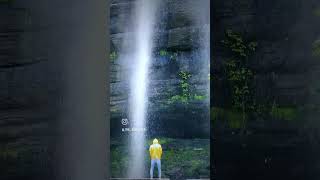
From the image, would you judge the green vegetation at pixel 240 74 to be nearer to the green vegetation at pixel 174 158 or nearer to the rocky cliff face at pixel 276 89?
the rocky cliff face at pixel 276 89

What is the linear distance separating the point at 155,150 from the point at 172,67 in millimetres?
520

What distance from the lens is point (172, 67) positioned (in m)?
2.53

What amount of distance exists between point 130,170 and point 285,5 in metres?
1.35

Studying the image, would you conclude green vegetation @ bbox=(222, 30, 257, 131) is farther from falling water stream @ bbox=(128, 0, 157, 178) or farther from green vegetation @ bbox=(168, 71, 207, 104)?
falling water stream @ bbox=(128, 0, 157, 178)

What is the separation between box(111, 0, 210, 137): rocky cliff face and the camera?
2484mm

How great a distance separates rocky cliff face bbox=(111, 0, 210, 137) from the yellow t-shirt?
84mm

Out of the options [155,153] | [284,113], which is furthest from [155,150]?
[284,113]

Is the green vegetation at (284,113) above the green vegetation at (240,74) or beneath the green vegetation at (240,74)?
beneath

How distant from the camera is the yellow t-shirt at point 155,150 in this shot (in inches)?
98.9

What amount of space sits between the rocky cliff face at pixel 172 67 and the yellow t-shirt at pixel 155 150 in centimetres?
8

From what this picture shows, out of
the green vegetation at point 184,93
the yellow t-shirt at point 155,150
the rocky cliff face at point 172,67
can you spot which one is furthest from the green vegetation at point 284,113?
the yellow t-shirt at point 155,150

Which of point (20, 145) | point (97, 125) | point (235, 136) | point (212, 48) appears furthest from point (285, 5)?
point (20, 145)

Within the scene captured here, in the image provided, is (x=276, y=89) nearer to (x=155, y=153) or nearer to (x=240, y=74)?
(x=240, y=74)

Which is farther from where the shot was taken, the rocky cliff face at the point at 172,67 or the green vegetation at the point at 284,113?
the rocky cliff face at the point at 172,67
